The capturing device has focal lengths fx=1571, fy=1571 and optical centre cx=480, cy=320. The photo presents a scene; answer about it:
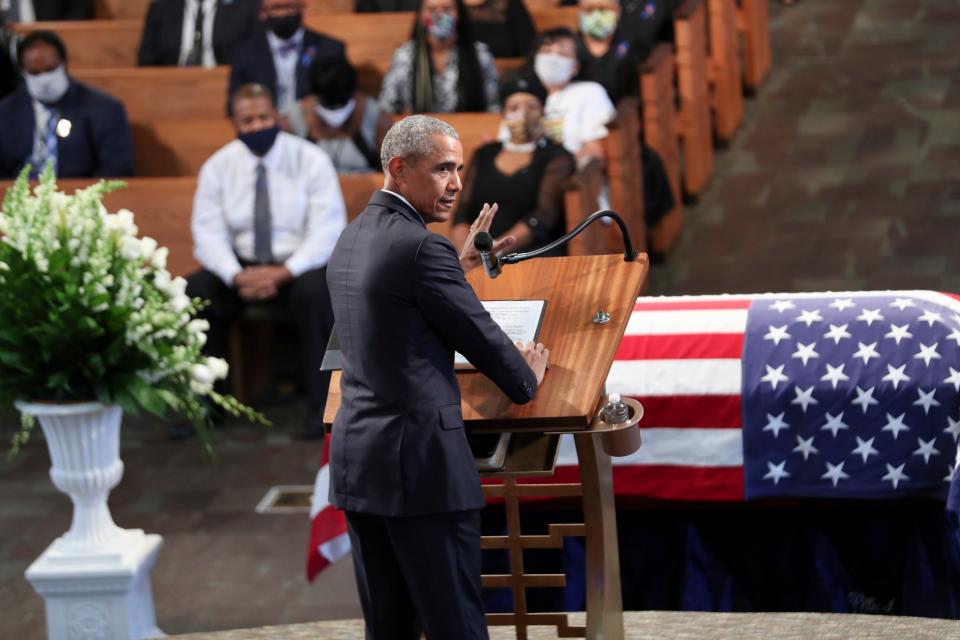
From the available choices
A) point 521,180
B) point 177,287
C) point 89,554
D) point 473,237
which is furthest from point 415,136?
point 521,180

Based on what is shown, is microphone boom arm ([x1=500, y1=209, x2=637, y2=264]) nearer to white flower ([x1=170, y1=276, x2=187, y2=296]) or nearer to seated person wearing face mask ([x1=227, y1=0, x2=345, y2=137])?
white flower ([x1=170, y1=276, x2=187, y2=296])

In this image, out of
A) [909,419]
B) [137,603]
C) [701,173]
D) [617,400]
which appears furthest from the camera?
[701,173]

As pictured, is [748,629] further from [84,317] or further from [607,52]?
[607,52]

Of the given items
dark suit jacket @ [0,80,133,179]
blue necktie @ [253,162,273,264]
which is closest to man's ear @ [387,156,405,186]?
blue necktie @ [253,162,273,264]

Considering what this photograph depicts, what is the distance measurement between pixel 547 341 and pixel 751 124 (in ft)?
17.4

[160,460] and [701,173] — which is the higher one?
[701,173]

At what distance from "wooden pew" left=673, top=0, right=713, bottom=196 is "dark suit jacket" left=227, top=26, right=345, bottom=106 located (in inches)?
60.6

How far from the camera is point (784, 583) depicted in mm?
4066

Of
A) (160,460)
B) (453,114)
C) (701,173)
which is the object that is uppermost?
(453,114)

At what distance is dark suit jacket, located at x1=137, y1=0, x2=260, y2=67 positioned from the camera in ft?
25.5

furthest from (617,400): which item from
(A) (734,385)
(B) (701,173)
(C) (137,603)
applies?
(B) (701,173)

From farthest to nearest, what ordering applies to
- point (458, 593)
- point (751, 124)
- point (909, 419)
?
point (751, 124)
point (909, 419)
point (458, 593)

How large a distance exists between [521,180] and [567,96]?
0.76 m

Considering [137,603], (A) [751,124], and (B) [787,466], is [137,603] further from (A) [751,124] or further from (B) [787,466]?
(A) [751,124]
